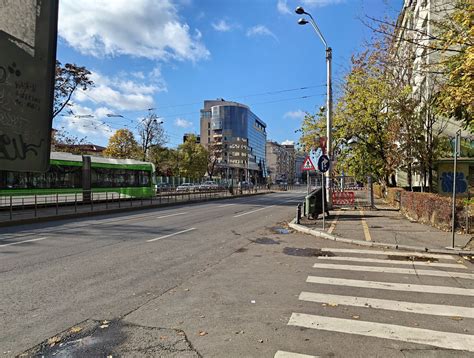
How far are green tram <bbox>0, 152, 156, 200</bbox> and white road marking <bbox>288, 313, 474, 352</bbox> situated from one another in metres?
18.1

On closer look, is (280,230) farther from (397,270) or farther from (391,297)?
(391,297)

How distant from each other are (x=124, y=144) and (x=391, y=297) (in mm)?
58559

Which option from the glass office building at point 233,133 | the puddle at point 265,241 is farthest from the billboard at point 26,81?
the glass office building at point 233,133

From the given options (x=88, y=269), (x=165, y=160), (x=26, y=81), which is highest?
(x=165, y=160)

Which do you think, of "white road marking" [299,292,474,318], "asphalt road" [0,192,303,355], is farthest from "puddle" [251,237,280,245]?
"white road marking" [299,292,474,318]

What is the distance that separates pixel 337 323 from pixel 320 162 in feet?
34.1

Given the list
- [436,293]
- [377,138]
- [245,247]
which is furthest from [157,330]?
[377,138]

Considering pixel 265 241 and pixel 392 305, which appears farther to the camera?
pixel 265 241

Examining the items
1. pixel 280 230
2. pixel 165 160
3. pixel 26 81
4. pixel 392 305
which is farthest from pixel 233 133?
pixel 26 81

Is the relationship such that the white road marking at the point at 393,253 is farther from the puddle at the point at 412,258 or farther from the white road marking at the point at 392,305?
the white road marking at the point at 392,305

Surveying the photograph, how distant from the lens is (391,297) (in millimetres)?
6090

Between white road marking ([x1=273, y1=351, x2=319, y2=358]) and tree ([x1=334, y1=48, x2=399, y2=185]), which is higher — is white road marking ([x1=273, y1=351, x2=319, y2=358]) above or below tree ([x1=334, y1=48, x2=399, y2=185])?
below

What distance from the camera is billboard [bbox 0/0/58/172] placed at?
50.5 inches

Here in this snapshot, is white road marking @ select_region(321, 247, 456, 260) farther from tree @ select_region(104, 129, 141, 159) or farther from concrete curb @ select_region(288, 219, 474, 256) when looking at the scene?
tree @ select_region(104, 129, 141, 159)
